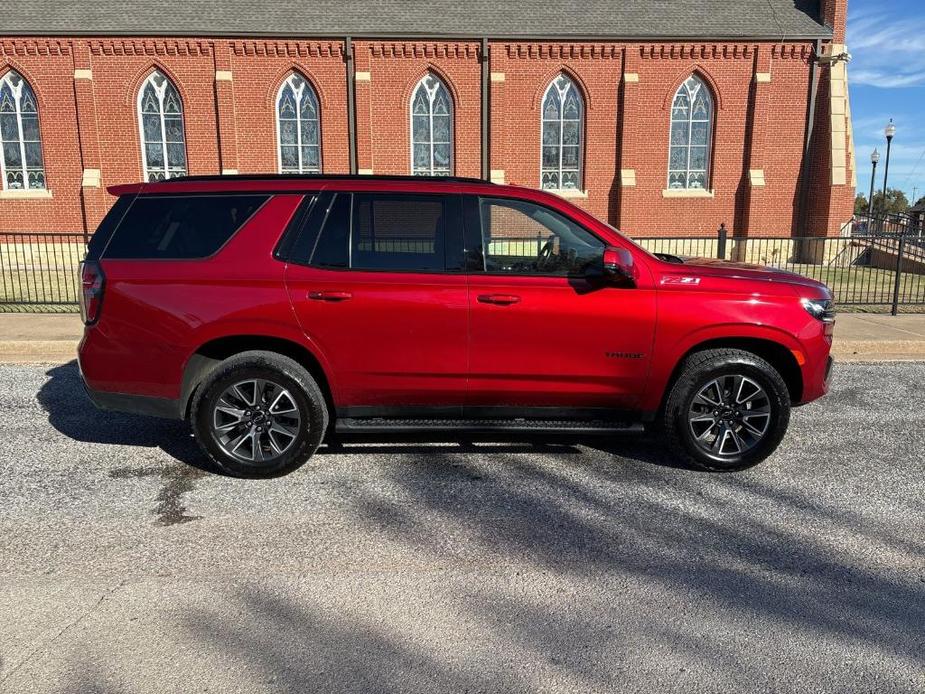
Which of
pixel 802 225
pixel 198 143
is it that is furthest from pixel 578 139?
pixel 198 143

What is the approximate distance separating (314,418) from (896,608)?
128 inches

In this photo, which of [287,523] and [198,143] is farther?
[198,143]

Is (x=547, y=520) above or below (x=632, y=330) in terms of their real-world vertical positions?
below

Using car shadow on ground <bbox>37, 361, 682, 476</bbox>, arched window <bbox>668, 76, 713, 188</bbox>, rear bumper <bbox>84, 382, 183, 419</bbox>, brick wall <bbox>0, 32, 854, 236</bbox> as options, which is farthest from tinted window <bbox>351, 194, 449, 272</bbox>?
arched window <bbox>668, 76, 713, 188</bbox>

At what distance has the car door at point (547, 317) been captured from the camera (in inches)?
167

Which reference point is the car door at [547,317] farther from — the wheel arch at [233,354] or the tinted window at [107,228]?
the tinted window at [107,228]

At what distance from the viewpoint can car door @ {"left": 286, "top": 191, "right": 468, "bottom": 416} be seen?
4.22 m

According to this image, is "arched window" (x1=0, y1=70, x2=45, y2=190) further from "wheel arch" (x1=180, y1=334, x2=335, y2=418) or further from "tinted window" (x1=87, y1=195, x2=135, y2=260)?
"wheel arch" (x1=180, y1=334, x2=335, y2=418)

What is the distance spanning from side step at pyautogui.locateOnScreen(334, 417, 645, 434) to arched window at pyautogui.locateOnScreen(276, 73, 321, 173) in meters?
16.4

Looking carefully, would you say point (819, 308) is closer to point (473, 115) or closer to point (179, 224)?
point (179, 224)

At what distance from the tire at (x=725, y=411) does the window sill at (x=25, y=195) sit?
2037 centimetres

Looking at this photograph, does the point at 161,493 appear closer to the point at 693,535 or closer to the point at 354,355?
the point at 354,355

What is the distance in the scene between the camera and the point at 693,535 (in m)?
3.56

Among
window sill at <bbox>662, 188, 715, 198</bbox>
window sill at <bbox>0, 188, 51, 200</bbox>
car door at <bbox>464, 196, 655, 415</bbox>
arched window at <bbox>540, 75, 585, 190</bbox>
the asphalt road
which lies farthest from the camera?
window sill at <bbox>662, 188, 715, 198</bbox>
